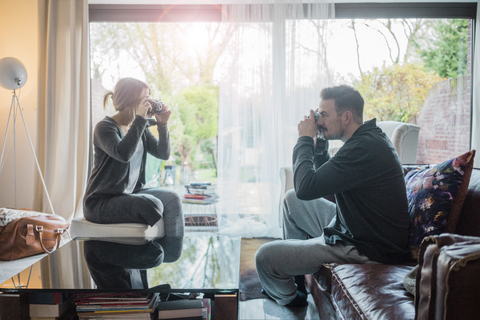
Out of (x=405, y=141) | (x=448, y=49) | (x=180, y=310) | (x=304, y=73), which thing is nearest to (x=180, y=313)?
(x=180, y=310)

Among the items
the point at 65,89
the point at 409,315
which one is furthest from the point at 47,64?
the point at 409,315

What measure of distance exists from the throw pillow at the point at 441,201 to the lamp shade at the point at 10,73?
325 cm

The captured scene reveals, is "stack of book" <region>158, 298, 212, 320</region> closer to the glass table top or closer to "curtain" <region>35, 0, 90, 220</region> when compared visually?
the glass table top

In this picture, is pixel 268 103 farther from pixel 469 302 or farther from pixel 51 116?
pixel 469 302

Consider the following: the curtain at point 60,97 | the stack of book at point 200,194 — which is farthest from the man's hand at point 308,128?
the curtain at point 60,97

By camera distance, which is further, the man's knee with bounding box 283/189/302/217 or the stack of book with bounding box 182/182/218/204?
the stack of book with bounding box 182/182/218/204

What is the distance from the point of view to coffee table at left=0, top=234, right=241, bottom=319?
3.95 feet

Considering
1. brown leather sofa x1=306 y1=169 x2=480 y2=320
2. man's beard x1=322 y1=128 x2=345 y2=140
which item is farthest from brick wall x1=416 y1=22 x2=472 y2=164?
man's beard x1=322 y1=128 x2=345 y2=140

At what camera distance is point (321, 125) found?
1640 millimetres

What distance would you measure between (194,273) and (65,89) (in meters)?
2.71

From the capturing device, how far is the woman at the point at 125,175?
6.56 ft

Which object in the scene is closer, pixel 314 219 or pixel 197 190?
pixel 314 219

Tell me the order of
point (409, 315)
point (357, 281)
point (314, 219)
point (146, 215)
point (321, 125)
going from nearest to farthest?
point (409, 315) → point (357, 281) → point (321, 125) → point (314, 219) → point (146, 215)

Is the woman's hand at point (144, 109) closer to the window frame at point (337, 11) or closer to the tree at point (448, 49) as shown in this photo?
the window frame at point (337, 11)
